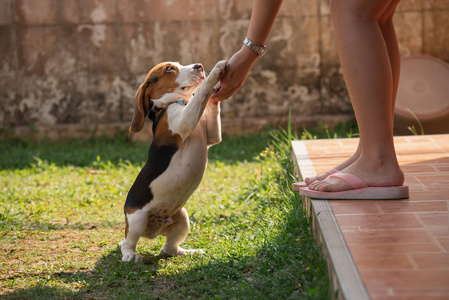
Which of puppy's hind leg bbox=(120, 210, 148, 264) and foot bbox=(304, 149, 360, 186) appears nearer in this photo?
foot bbox=(304, 149, 360, 186)

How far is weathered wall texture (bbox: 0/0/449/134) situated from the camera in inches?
290

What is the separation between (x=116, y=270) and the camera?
320cm

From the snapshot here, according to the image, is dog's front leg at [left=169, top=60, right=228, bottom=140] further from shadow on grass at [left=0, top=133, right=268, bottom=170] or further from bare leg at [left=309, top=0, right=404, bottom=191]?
shadow on grass at [left=0, top=133, right=268, bottom=170]

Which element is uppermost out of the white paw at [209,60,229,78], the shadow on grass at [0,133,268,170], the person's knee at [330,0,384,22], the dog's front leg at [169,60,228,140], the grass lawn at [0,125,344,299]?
the person's knee at [330,0,384,22]

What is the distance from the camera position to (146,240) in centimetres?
391

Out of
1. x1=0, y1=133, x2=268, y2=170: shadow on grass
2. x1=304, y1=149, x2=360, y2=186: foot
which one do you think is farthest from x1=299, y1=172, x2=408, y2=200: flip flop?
x1=0, y1=133, x2=268, y2=170: shadow on grass

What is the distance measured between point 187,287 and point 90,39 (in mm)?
5139

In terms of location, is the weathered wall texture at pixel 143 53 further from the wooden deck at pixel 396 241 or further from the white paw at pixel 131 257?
the white paw at pixel 131 257

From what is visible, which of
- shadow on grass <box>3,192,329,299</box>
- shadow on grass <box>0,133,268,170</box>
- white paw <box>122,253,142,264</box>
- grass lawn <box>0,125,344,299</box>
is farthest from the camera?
shadow on grass <box>0,133,268,170</box>

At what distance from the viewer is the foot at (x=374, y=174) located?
9.83 ft

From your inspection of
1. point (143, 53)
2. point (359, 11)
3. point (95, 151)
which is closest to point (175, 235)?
point (359, 11)

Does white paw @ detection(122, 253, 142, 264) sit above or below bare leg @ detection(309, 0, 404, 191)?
below

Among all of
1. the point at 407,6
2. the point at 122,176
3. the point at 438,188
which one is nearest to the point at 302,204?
the point at 438,188

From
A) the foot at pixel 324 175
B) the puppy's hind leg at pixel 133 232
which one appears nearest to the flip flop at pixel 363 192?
the foot at pixel 324 175
